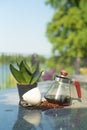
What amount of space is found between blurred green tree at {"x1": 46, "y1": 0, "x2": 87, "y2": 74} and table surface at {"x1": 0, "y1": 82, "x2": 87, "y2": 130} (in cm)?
1155

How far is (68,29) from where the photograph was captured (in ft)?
46.6

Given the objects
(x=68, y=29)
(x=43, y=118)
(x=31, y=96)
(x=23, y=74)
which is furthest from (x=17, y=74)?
(x=68, y=29)

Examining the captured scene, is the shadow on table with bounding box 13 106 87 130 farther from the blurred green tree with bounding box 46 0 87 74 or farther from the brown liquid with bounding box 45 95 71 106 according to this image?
the blurred green tree with bounding box 46 0 87 74

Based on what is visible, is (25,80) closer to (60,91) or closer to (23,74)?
(23,74)

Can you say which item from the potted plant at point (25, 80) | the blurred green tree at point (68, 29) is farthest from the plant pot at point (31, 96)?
the blurred green tree at point (68, 29)

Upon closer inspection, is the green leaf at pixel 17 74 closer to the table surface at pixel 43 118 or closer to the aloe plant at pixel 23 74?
the aloe plant at pixel 23 74

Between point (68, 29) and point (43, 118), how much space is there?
43.0ft

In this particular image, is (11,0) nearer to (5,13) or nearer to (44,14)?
(5,13)

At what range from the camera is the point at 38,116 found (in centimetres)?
134

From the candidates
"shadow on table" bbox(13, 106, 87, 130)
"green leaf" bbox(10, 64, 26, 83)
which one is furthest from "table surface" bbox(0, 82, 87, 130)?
"green leaf" bbox(10, 64, 26, 83)

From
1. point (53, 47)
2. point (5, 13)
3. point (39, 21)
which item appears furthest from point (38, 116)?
point (39, 21)

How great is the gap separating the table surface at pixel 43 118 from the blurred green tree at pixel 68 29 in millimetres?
11553

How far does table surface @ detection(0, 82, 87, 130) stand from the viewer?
3.75ft

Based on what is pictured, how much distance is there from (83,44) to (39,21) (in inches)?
123
